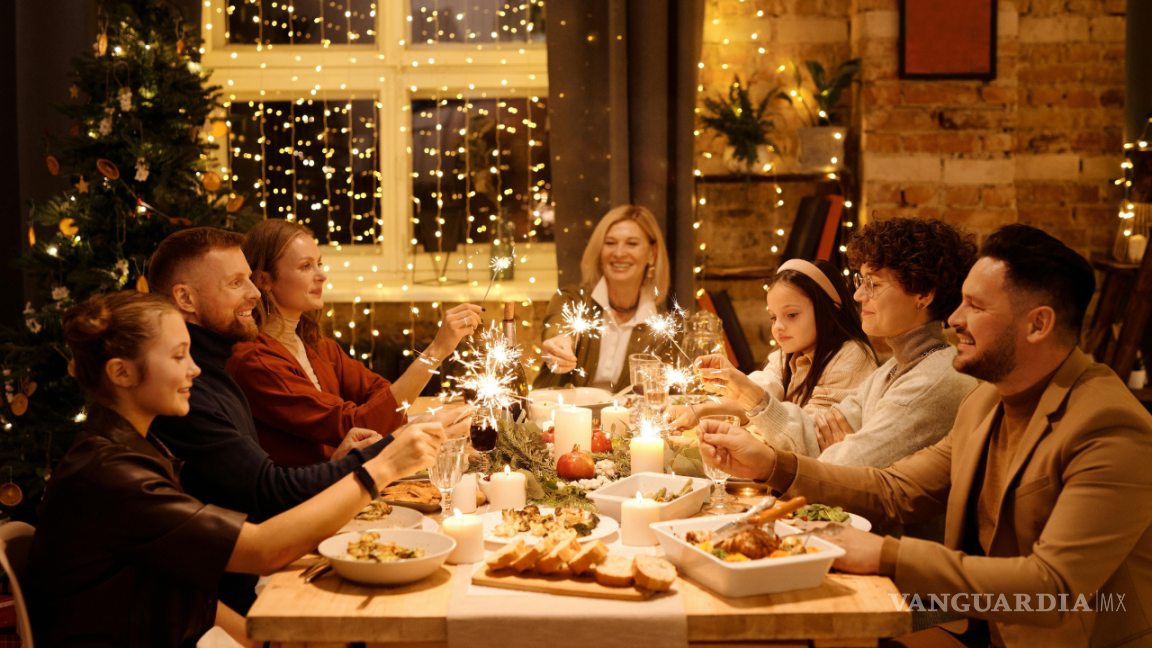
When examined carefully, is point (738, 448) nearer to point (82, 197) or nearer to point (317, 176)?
point (82, 197)

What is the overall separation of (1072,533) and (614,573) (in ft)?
2.31

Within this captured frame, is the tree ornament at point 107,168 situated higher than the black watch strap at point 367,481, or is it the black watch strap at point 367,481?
the tree ornament at point 107,168

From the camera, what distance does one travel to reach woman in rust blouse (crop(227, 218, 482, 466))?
7.16 feet

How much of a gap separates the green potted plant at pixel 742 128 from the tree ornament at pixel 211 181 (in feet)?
6.80

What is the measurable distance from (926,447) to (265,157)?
3637 millimetres

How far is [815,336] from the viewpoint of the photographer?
8.49 ft

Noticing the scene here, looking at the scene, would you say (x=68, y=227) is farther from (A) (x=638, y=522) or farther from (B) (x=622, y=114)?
(A) (x=638, y=522)

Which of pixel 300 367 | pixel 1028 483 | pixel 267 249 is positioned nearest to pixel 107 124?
pixel 267 249

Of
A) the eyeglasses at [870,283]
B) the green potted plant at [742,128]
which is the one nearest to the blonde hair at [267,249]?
the eyeglasses at [870,283]

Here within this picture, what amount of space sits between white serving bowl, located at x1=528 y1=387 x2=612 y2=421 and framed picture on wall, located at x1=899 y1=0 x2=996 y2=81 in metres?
2.09

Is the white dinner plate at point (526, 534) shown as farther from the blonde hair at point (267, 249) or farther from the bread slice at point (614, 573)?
the blonde hair at point (267, 249)

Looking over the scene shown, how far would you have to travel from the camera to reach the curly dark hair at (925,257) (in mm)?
2008

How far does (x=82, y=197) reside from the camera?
11.1 feet

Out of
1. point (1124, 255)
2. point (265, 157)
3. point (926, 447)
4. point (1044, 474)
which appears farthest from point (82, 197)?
point (1124, 255)
